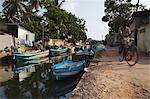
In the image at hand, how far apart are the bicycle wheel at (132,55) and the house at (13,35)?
19.9m

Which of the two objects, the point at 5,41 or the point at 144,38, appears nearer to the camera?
the point at 144,38

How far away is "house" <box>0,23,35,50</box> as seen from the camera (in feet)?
99.1

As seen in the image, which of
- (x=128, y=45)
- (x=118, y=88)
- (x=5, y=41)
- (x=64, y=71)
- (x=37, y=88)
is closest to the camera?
(x=118, y=88)

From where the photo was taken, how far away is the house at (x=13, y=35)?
30219 mm

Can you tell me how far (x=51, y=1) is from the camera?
1969 inches

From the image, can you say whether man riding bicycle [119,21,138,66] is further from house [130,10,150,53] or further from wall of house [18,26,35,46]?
wall of house [18,26,35,46]

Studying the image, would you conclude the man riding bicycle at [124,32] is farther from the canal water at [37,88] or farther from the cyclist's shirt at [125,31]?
the canal water at [37,88]

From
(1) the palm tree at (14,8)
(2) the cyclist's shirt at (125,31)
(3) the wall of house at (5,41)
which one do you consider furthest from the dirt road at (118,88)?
(1) the palm tree at (14,8)

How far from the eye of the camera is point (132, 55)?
11.9m

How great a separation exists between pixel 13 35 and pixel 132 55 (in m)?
25.8

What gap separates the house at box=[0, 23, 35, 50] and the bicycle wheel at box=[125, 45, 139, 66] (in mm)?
19913

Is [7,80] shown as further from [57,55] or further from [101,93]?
[57,55]

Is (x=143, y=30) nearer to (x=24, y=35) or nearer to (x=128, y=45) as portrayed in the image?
(x=128, y=45)

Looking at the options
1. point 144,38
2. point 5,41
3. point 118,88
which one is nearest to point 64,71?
point 118,88
